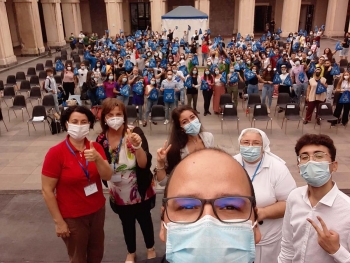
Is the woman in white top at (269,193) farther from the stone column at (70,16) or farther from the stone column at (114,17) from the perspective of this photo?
the stone column at (70,16)

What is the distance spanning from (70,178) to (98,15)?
39081 mm

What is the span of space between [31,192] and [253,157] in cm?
508

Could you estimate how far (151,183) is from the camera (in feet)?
12.7

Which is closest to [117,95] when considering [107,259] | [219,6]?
[107,259]

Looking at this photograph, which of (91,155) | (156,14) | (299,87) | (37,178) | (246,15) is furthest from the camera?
(156,14)

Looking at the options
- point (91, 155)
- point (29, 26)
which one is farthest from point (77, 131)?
point (29, 26)

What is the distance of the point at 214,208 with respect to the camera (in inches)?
50.2

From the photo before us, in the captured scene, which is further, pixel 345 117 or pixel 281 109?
pixel 281 109

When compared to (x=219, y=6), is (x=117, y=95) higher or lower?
lower

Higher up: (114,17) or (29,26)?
(114,17)

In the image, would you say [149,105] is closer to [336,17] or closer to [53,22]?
[53,22]

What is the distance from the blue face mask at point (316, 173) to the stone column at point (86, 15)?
130ft

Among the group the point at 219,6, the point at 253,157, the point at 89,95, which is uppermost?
the point at 219,6

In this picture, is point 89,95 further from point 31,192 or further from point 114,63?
point 31,192
